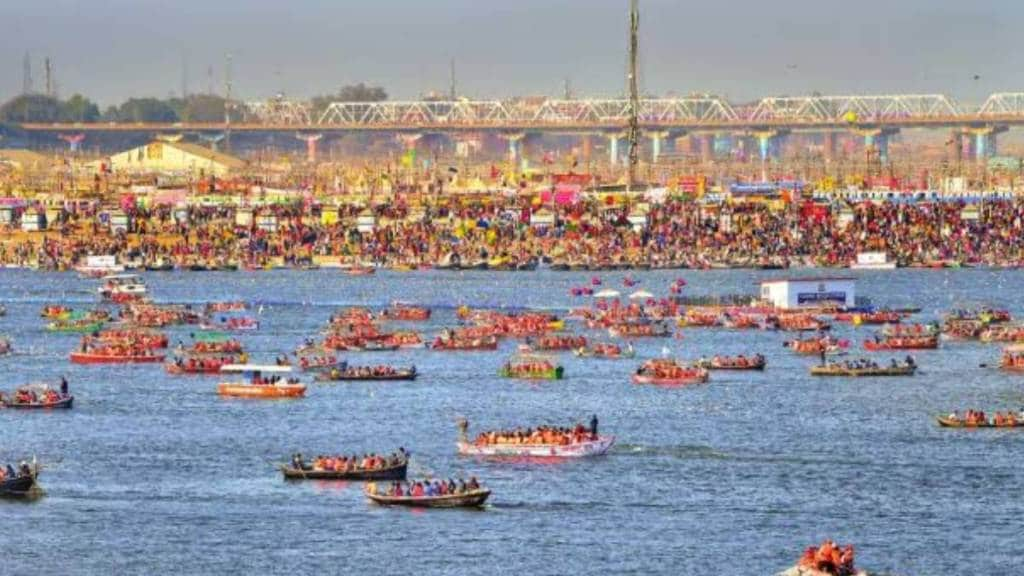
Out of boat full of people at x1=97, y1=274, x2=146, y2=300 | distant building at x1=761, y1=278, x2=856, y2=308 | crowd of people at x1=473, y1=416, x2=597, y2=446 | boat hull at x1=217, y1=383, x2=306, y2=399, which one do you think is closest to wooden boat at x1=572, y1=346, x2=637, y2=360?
boat hull at x1=217, y1=383, x2=306, y2=399

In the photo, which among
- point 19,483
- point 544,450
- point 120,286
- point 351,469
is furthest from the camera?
point 120,286

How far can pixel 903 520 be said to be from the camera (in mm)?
79562

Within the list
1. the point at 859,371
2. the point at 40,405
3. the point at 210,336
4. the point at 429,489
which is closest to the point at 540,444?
the point at 429,489

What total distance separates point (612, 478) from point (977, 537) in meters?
14.5

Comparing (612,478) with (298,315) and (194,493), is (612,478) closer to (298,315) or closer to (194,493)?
(194,493)

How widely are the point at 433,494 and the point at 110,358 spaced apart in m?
52.4

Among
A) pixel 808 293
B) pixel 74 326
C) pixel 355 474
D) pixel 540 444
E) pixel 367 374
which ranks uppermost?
pixel 808 293

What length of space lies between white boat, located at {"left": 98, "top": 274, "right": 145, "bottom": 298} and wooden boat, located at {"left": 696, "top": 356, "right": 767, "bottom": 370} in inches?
2508

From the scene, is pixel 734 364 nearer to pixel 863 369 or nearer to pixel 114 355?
pixel 863 369

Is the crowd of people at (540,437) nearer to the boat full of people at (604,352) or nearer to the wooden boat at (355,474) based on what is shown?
the wooden boat at (355,474)

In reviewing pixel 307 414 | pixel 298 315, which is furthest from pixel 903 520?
pixel 298 315

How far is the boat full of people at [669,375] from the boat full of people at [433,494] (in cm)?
3540

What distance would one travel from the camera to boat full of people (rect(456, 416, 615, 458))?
9144 centimetres

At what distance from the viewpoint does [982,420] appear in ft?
329
